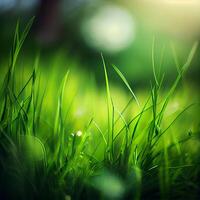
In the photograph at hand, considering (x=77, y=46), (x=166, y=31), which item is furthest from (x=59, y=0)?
(x=166, y=31)

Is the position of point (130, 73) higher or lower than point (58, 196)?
higher

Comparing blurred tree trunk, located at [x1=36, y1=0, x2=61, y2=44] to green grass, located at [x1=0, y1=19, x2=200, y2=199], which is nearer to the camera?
green grass, located at [x1=0, y1=19, x2=200, y2=199]

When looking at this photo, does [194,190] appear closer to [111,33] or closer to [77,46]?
[77,46]

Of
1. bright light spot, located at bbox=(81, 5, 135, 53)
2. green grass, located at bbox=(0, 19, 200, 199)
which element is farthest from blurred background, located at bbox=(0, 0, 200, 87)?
green grass, located at bbox=(0, 19, 200, 199)


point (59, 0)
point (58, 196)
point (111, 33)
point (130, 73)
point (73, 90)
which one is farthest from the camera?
point (111, 33)

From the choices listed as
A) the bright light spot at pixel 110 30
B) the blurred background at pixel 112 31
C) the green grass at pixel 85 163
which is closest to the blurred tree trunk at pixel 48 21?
the blurred background at pixel 112 31

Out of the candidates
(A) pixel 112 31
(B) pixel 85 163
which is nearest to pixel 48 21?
(A) pixel 112 31

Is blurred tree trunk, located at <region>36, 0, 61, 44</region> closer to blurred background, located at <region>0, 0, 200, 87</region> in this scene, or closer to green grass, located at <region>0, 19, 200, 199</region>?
blurred background, located at <region>0, 0, 200, 87</region>
